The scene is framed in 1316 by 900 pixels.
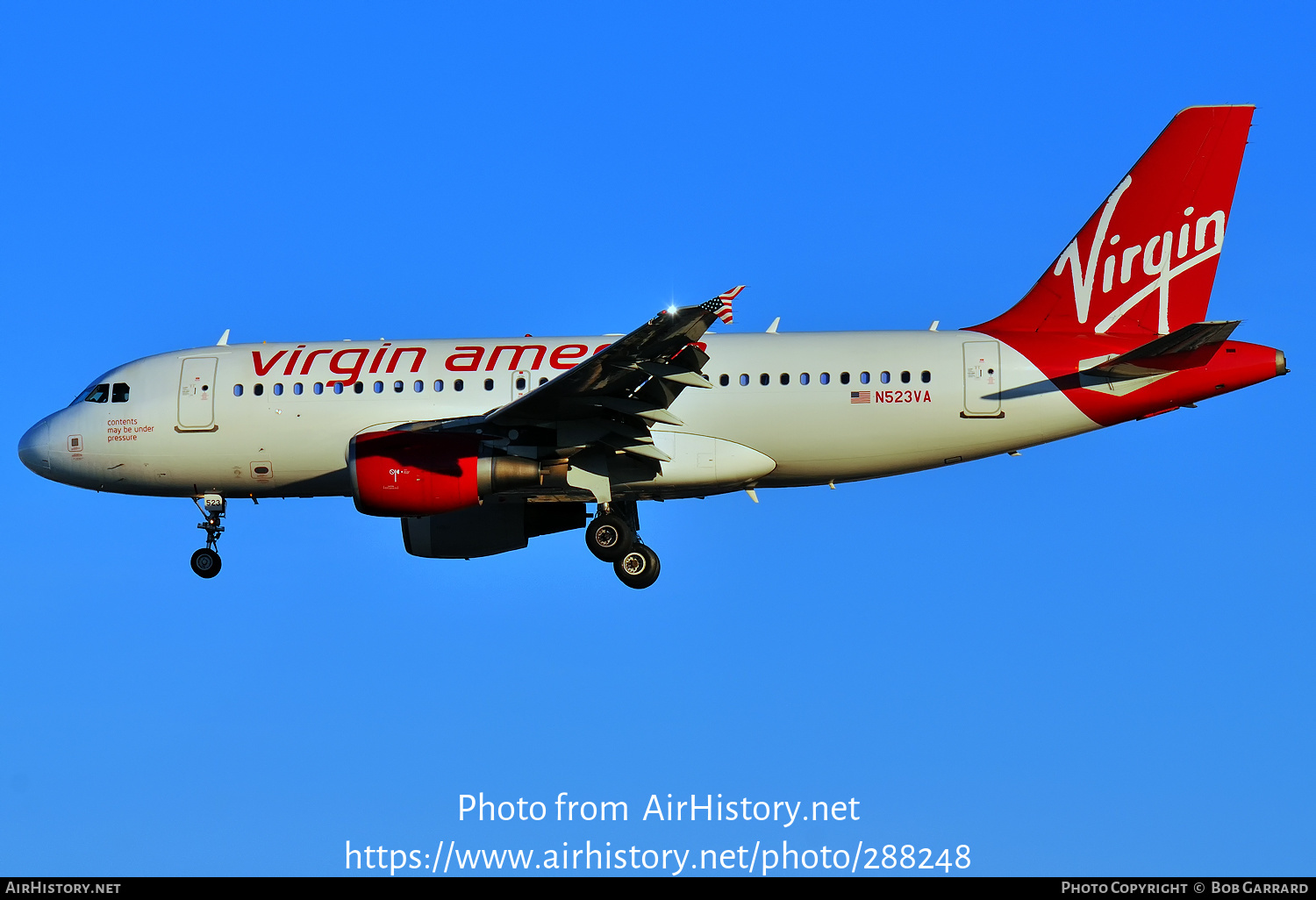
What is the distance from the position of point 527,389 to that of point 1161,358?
1064 centimetres

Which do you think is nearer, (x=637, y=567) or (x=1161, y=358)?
(x=1161, y=358)

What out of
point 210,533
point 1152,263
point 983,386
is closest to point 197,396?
point 210,533

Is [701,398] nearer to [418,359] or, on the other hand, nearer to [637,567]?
[637,567]

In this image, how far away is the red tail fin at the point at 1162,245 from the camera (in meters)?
26.2

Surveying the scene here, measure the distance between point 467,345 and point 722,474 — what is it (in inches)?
208

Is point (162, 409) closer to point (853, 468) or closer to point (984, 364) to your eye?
point (853, 468)

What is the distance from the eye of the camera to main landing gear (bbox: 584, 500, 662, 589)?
26656mm

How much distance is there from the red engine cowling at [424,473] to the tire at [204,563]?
4.89 metres

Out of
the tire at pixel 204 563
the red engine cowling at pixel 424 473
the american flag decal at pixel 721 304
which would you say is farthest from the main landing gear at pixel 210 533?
the american flag decal at pixel 721 304

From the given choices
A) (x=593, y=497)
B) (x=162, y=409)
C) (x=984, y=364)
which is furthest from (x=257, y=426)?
(x=984, y=364)

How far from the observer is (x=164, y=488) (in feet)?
93.1

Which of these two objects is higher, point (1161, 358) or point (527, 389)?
point (527, 389)

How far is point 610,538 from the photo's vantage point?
2667 centimetres

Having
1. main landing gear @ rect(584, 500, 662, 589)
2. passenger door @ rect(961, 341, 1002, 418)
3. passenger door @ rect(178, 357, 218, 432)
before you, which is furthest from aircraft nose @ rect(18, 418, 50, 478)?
passenger door @ rect(961, 341, 1002, 418)
